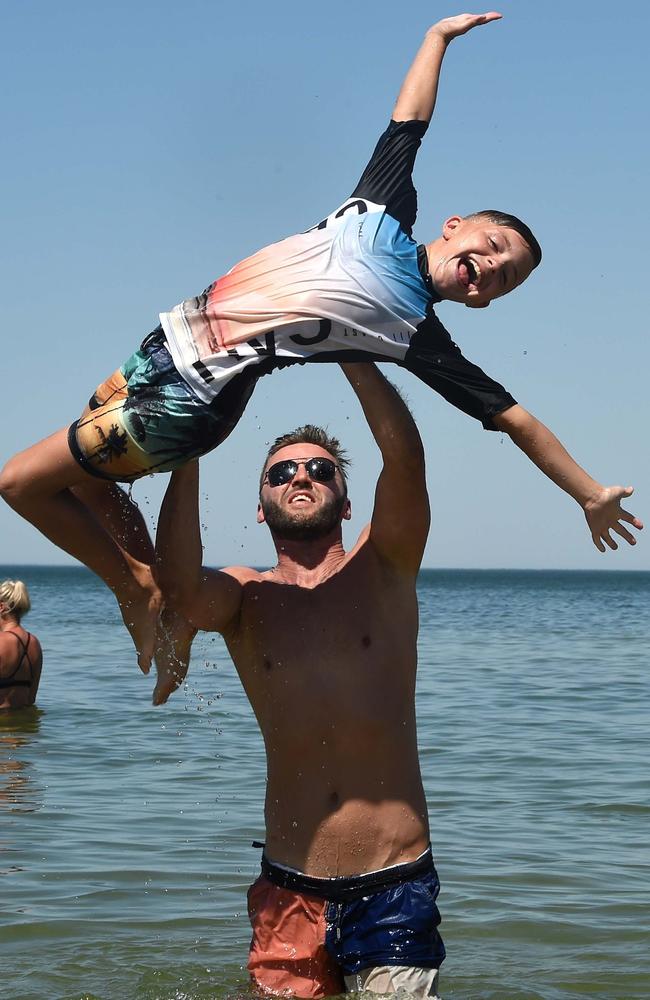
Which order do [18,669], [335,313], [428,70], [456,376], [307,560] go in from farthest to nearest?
[18,669] → [307,560] → [428,70] → [456,376] → [335,313]

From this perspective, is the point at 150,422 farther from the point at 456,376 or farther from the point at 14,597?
the point at 14,597

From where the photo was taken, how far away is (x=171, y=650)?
15.6ft

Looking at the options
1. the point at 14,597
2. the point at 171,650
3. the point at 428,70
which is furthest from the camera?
the point at 14,597

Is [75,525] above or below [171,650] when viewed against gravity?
above

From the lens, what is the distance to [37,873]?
8.07m

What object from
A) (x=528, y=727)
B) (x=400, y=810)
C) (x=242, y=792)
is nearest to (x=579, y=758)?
(x=528, y=727)

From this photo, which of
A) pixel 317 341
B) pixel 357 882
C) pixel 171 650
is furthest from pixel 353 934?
pixel 317 341

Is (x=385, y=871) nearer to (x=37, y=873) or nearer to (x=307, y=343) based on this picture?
(x=307, y=343)

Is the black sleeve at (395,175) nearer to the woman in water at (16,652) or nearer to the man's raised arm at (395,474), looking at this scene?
the man's raised arm at (395,474)

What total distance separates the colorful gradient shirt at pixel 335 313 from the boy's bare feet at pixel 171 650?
0.97m

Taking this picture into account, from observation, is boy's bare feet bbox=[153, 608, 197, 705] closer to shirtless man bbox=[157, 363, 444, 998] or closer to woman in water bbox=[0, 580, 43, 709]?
shirtless man bbox=[157, 363, 444, 998]

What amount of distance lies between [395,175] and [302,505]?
1174 mm

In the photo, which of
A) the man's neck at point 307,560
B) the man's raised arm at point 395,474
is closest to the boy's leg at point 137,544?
the man's neck at point 307,560

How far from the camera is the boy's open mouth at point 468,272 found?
4.13 m
